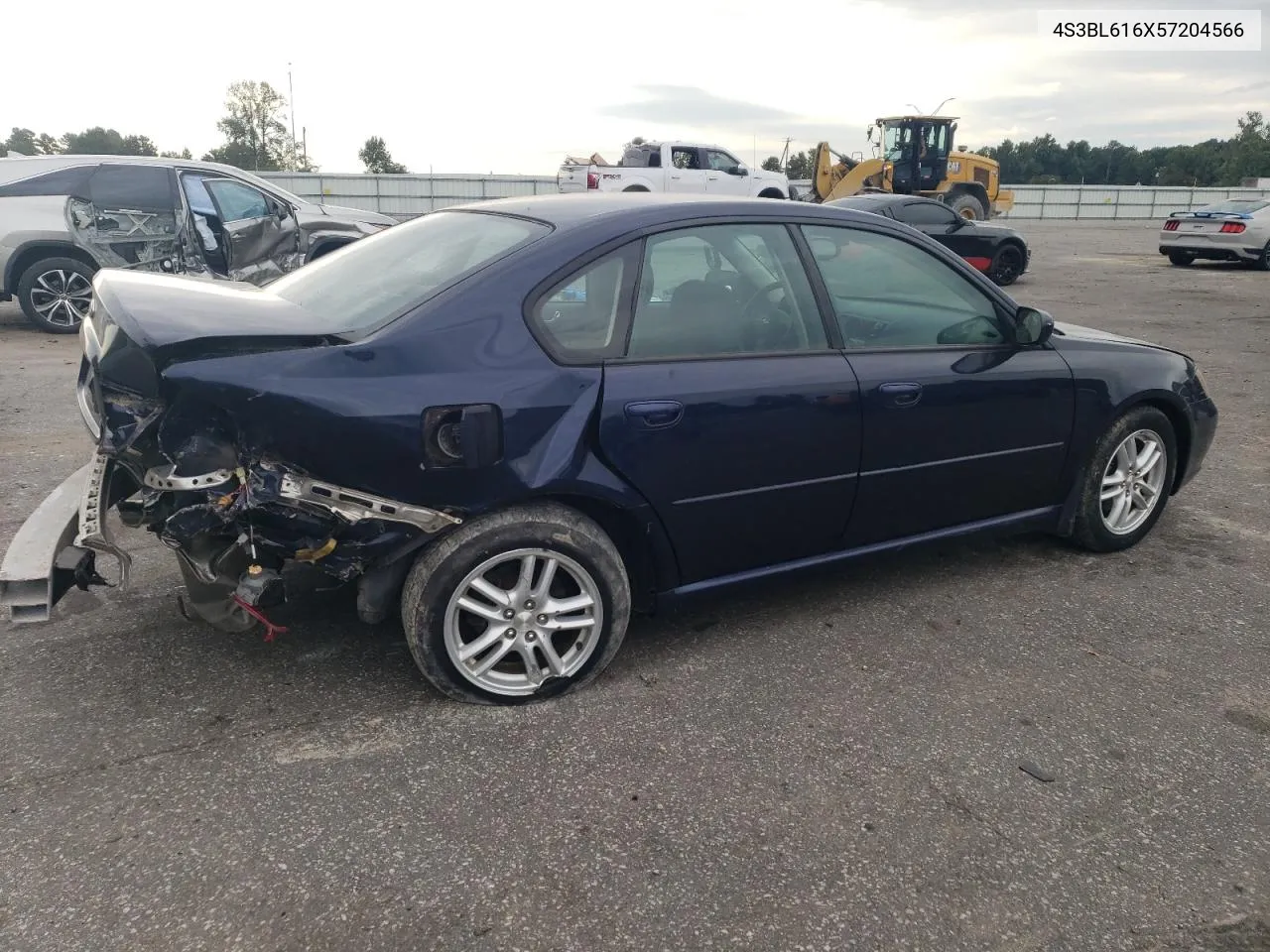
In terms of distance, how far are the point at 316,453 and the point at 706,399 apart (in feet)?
3.91

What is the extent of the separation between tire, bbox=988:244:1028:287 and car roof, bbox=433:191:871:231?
1217 centimetres

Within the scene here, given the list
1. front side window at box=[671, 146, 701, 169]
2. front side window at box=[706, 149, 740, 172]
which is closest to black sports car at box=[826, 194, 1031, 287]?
front side window at box=[671, 146, 701, 169]

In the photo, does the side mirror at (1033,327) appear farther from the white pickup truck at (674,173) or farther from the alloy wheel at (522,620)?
the white pickup truck at (674,173)

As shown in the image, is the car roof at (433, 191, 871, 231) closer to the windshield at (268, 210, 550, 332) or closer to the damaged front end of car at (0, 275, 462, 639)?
the windshield at (268, 210, 550, 332)

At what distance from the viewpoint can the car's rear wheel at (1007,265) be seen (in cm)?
1466

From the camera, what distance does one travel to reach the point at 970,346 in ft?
12.2

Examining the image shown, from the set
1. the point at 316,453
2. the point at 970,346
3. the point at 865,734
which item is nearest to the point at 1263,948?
the point at 865,734

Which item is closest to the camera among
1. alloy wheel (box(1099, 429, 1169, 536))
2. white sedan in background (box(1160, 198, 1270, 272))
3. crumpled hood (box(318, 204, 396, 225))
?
alloy wheel (box(1099, 429, 1169, 536))

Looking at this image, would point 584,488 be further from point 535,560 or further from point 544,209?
point 544,209

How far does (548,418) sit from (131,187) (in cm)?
804

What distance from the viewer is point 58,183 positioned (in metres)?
9.08

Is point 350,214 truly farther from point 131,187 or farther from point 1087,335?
point 1087,335

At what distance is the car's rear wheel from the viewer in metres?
14.7

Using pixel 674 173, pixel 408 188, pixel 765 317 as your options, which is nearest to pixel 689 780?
pixel 765 317
